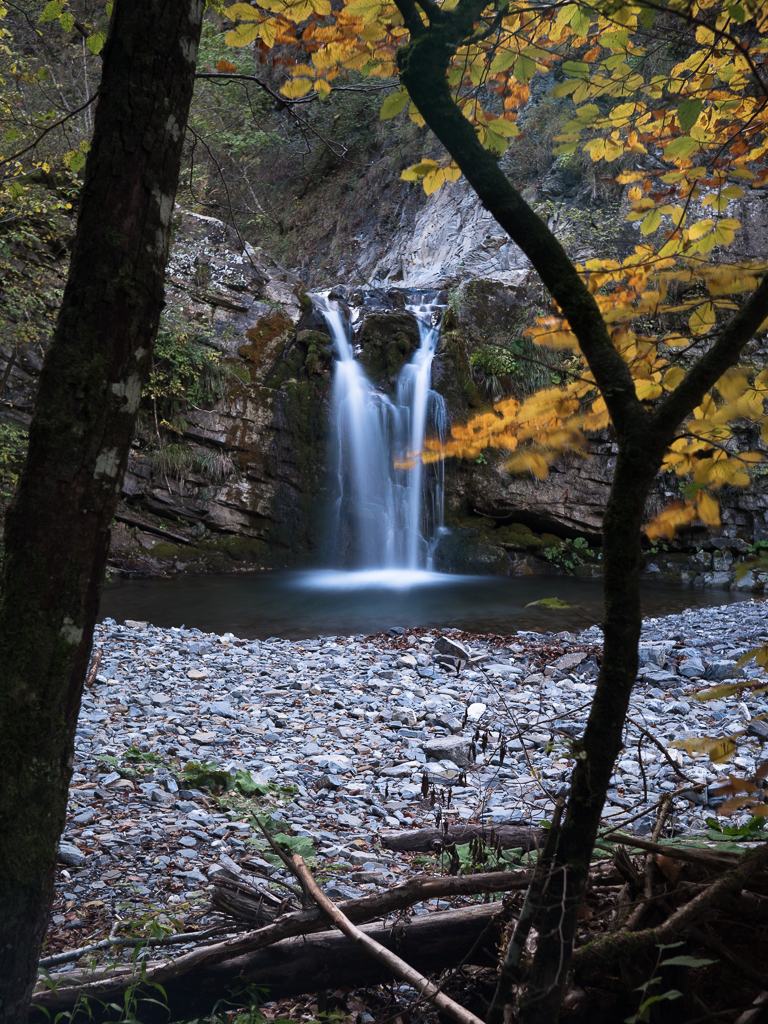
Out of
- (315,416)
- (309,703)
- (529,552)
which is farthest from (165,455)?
(309,703)

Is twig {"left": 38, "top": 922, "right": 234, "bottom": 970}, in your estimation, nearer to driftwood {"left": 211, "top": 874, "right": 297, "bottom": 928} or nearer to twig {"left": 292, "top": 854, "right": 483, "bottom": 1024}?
driftwood {"left": 211, "top": 874, "right": 297, "bottom": 928}

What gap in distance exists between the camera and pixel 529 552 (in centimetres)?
1381

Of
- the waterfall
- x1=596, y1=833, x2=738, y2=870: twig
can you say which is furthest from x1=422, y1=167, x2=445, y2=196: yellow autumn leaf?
the waterfall

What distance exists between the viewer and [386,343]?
554 inches

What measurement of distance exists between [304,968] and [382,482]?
12232 mm

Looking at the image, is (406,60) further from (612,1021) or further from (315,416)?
(315,416)

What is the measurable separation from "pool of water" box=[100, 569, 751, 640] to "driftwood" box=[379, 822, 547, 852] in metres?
5.17

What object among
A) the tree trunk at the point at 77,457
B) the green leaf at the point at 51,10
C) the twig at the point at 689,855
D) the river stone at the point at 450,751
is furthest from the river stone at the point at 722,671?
the green leaf at the point at 51,10

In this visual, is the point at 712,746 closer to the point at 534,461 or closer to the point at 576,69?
the point at 534,461

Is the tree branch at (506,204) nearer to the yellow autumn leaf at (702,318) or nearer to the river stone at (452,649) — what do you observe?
the yellow autumn leaf at (702,318)

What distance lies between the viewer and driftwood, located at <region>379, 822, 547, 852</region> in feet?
7.08

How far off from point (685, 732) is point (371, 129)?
22987mm

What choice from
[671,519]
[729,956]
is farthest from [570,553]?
[729,956]

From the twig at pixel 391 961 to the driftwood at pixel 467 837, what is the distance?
2.07 feet
